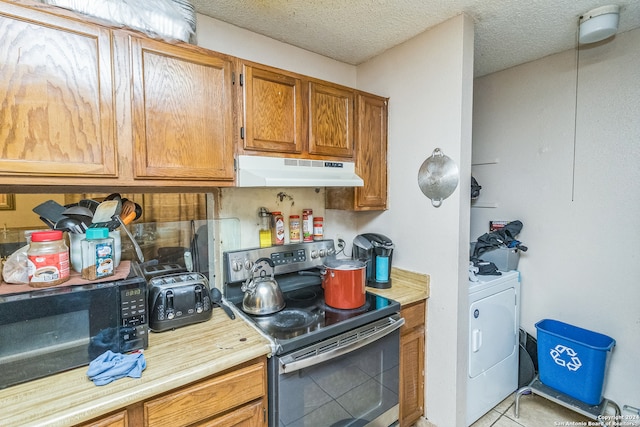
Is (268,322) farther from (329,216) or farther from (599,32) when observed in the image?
(599,32)

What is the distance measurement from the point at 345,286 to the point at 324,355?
37 cm

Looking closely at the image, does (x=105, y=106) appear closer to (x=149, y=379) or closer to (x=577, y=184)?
(x=149, y=379)

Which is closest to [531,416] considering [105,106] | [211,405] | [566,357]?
[566,357]

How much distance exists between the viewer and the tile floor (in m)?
1.91

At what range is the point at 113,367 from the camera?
3.21ft

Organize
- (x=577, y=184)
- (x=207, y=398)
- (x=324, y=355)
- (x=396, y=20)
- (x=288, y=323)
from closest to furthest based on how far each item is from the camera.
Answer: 1. (x=207, y=398)
2. (x=324, y=355)
3. (x=288, y=323)
4. (x=396, y=20)
5. (x=577, y=184)

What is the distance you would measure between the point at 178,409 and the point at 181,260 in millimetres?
797

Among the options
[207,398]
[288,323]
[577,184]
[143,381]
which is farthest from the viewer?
[577,184]

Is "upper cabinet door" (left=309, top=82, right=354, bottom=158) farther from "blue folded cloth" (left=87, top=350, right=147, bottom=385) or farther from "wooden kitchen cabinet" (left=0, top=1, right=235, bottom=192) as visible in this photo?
"blue folded cloth" (left=87, top=350, right=147, bottom=385)

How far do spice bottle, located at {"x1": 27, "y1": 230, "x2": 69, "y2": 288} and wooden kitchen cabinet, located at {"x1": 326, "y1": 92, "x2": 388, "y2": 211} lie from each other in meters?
1.44

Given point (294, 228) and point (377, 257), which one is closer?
point (377, 257)

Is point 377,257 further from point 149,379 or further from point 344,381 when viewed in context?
point 149,379

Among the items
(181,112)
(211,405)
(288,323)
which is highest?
(181,112)

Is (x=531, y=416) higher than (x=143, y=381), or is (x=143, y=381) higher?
(x=143, y=381)
